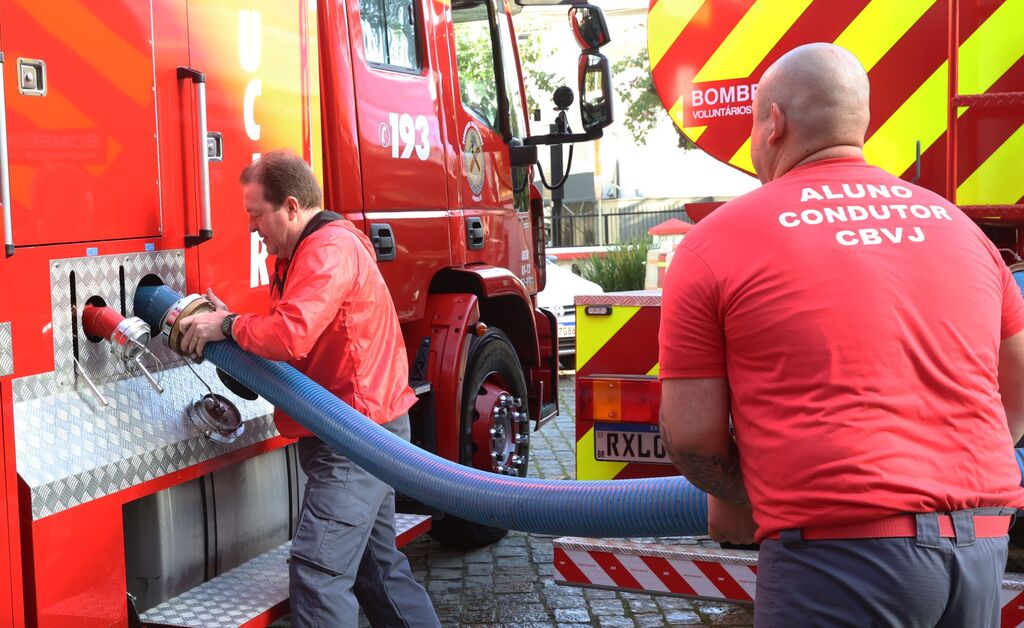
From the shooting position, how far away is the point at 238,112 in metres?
3.96

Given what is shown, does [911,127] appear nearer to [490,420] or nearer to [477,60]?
[490,420]

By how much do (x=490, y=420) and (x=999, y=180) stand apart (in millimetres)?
2416

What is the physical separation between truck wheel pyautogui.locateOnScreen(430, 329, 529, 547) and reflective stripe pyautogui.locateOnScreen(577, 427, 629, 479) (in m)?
0.73

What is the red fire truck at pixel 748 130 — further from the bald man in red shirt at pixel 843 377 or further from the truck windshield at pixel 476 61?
the bald man in red shirt at pixel 843 377

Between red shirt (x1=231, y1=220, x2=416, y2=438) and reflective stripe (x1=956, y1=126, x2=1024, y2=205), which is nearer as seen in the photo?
red shirt (x1=231, y1=220, x2=416, y2=438)

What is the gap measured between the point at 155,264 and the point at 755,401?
214 centimetres

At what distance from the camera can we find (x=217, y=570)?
387 cm

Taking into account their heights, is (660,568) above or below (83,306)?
below

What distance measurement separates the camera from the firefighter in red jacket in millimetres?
3455

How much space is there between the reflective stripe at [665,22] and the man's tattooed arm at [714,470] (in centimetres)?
305

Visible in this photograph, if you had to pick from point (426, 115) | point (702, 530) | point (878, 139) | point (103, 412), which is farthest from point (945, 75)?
point (103, 412)

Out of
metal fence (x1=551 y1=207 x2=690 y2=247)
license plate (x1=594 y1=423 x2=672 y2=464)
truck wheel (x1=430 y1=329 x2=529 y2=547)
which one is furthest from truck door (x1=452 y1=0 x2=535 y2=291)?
metal fence (x1=551 y1=207 x2=690 y2=247)

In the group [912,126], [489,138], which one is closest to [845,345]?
[912,126]

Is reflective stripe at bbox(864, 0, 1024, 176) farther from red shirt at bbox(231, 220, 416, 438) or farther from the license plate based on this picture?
red shirt at bbox(231, 220, 416, 438)
